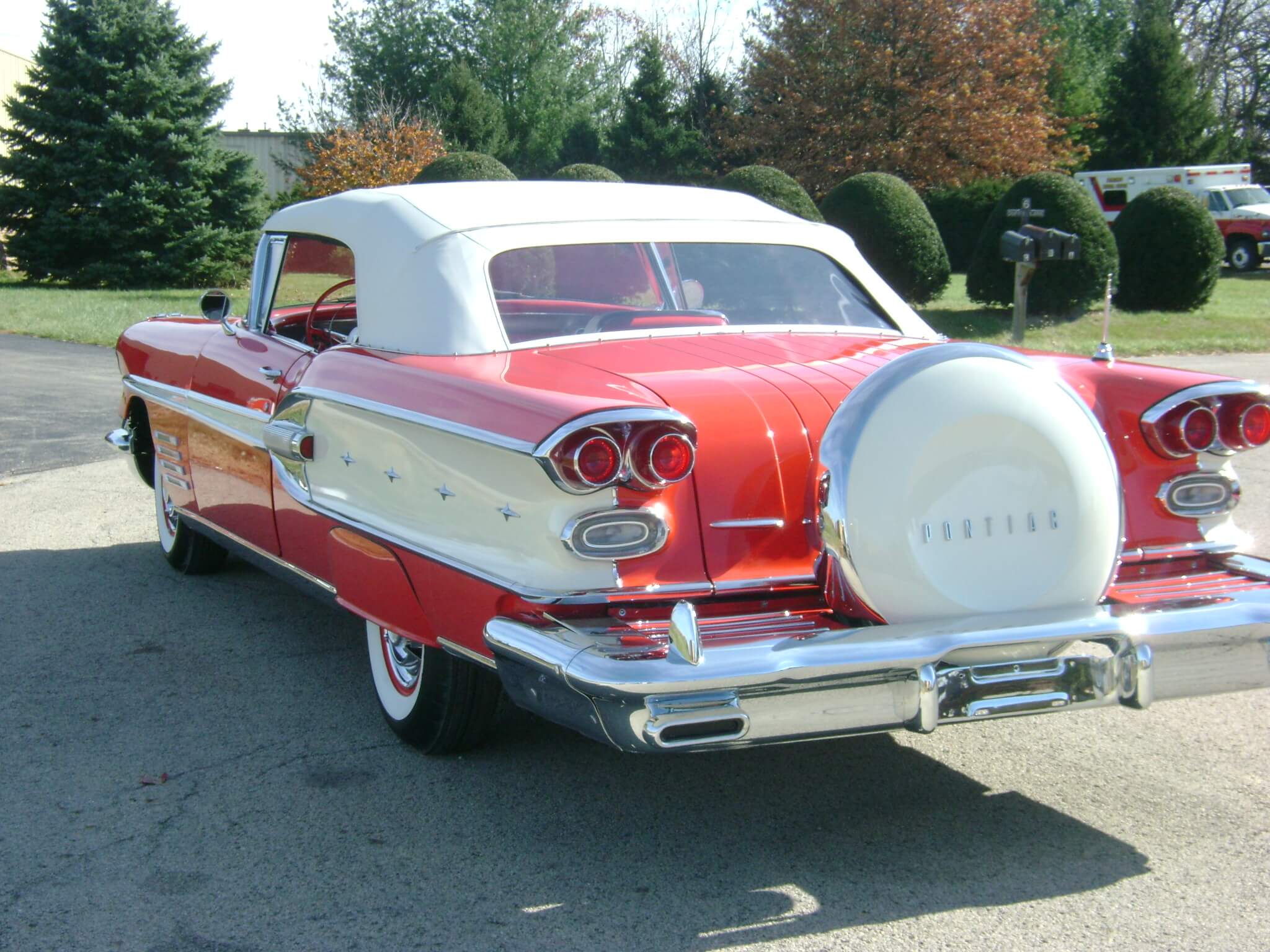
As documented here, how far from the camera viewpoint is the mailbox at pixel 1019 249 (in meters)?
13.4

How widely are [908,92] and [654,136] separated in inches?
568

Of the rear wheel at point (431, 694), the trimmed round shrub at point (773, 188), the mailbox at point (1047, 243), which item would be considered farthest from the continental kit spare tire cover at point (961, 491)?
the trimmed round shrub at point (773, 188)

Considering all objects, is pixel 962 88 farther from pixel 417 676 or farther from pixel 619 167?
pixel 417 676

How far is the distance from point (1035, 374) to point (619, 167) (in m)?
40.8

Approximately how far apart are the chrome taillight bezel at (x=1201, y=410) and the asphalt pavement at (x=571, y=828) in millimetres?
967

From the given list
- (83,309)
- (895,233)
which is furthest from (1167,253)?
(83,309)

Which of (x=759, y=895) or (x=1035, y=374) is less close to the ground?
(x=1035, y=374)

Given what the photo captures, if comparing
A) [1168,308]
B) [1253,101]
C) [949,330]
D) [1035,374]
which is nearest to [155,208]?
[949,330]

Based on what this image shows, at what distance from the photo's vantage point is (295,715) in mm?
4129

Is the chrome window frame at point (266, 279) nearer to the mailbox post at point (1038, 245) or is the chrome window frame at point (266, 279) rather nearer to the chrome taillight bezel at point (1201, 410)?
the chrome taillight bezel at point (1201, 410)

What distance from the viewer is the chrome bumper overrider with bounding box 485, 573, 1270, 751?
2.69 meters

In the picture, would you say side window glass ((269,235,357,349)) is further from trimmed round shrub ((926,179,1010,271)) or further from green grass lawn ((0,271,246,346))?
trimmed round shrub ((926,179,1010,271))

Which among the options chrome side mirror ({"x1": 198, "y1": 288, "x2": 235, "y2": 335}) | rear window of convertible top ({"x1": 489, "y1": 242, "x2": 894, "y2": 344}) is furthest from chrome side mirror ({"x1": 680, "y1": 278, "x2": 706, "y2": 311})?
chrome side mirror ({"x1": 198, "y1": 288, "x2": 235, "y2": 335})

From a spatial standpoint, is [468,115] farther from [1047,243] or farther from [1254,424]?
[1254,424]
